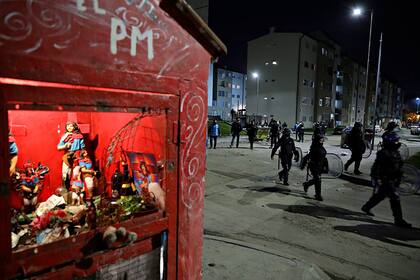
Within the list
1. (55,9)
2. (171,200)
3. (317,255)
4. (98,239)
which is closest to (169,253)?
(171,200)

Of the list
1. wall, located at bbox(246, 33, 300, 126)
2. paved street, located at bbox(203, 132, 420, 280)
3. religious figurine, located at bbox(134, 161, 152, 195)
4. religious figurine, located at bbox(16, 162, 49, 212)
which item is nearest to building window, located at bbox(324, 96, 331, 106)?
wall, located at bbox(246, 33, 300, 126)

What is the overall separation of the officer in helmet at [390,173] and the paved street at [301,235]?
0.41m

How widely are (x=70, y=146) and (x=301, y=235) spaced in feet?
14.8

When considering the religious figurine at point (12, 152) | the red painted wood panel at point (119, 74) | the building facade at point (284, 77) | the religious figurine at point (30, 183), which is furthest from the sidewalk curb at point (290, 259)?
the building facade at point (284, 77)

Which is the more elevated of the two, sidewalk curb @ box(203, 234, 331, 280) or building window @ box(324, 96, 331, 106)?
building window @ box(324, 96, 331, 106)

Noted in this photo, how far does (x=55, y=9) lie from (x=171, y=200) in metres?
1.83

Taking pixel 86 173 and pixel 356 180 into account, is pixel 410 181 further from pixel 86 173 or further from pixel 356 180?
pixel 86 173

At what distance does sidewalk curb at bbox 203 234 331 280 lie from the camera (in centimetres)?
432

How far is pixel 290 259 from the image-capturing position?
4730mm

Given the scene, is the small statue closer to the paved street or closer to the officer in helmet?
the paved street

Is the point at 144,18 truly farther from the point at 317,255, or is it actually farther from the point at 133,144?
the point at 317,255

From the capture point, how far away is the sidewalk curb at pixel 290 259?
432 cm

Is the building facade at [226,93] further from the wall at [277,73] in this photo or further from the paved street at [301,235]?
Result: the paved street at [301,235]

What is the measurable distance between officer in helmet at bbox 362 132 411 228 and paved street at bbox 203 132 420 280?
41 cm
